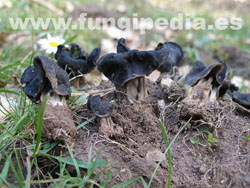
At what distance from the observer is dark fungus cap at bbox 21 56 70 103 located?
5.08ft

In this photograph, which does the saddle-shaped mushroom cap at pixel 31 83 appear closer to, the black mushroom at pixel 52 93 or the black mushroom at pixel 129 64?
the black mushroom at pixel 52 93

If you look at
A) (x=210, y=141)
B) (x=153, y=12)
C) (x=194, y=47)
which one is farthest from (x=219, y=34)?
(x=210, y=141)

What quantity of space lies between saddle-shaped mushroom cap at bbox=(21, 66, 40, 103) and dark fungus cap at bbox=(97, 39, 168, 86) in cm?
41

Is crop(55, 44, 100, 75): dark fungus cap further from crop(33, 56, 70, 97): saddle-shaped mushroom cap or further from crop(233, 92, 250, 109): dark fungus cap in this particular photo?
crop(233, 92, 250, 109): dark fungus cap

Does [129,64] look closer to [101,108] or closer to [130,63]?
[130,63]

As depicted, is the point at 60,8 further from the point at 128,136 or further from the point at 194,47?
the point at 128,136

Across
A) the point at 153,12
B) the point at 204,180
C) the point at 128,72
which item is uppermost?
the point at 153,12

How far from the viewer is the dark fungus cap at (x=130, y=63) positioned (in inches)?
66.0

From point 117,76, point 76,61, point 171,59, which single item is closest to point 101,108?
point 117,76

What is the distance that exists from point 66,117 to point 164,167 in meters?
0.65

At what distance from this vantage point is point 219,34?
6199mm

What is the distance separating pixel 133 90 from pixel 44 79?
0.60m

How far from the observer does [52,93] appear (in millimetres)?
1635

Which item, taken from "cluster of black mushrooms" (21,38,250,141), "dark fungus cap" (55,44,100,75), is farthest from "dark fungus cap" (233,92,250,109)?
"dark fungus cap" (55,44,100,75)
